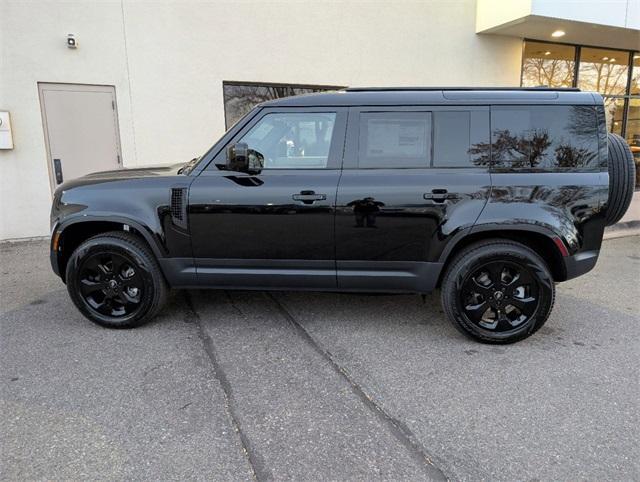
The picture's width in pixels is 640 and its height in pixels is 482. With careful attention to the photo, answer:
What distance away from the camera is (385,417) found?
Result: 8.71ft

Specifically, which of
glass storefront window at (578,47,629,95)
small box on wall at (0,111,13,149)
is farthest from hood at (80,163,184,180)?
glass storefront window at (578,47,629,95)

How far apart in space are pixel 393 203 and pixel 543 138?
122cm

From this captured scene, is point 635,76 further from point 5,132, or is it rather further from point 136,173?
point 5,132

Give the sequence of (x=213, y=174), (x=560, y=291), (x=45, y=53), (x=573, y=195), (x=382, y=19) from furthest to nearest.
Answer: (x=382, y=19), (x=45, y=53), (x=560, y=291), (x=213, y=174), (x=573, y=195)

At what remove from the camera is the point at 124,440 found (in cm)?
244

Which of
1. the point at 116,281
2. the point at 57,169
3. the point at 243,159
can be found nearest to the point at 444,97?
the point at 243,159

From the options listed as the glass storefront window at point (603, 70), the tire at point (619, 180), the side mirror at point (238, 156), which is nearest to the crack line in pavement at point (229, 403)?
the side mirror at point (238, 156)

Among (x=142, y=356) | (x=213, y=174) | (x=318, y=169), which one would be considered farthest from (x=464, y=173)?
(x=142, y=356)

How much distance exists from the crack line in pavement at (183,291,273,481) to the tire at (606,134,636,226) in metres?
3.11

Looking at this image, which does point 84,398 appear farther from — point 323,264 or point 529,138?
point 529,138

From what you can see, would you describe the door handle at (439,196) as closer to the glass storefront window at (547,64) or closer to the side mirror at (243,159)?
the side mirror at (243,159)

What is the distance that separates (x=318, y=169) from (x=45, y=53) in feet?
18.1

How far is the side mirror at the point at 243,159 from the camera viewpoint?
134 inches

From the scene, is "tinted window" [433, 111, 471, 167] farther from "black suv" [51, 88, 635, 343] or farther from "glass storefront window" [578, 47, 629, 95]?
"glass storefront window" [578, 47, 629, 95]
